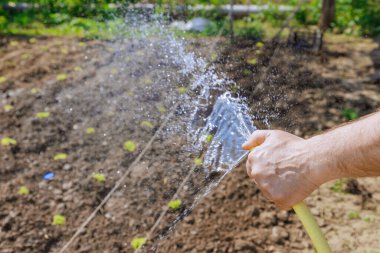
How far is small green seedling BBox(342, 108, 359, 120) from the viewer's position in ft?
14.1

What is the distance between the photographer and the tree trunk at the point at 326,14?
5777 millimetres

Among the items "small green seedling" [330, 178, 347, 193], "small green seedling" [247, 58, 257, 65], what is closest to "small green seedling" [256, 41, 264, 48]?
"small green seedling" [247, 58, 257, 65]

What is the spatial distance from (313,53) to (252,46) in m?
0.69

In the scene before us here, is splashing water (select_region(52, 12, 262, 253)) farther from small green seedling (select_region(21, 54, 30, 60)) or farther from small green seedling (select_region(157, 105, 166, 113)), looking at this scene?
small green seedling (select_region(21, 54, 30, 60))

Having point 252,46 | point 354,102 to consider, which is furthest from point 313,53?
point 354,102

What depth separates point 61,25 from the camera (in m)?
6.59

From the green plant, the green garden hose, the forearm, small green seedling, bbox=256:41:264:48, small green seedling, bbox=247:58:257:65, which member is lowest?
small green seedling, bbox=247:58:257:65

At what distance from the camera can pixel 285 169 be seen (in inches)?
71.0

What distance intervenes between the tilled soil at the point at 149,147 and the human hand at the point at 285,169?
3.55ft

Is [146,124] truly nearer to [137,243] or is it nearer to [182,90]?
[182,90]

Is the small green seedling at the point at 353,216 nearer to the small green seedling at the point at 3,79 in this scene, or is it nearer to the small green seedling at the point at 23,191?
the small green seedling at the point at 23,191

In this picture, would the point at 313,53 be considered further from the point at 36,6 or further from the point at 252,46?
the point at 36,6

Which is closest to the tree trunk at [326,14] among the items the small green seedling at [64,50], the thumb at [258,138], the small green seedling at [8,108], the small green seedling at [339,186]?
the small green seedling at [339,186]

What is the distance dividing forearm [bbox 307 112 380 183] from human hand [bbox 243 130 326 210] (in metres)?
0.03
